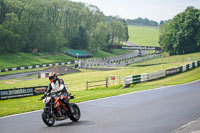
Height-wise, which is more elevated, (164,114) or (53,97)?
(53,97)

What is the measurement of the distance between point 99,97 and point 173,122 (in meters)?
9.12

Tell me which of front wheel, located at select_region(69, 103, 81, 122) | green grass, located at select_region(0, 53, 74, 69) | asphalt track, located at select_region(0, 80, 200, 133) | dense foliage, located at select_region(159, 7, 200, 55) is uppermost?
dense foliage, located at select_region(159, 7, 200, 55)

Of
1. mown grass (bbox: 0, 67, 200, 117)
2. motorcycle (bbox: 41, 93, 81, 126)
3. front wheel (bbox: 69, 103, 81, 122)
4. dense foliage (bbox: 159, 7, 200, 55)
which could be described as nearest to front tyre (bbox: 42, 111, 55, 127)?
motorcycle (bbox: 41, 93, 81, 126)

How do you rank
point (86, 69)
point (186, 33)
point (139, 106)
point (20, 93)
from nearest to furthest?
point (139, 106) < point (20, 93) < point (86, 69) < point (186, 33)

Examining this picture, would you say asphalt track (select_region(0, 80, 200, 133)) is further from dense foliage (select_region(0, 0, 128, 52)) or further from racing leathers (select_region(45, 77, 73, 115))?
dense foliage (select_region(0, 0, 128, 52))

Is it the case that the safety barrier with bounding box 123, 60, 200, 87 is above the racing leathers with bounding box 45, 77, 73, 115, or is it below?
below

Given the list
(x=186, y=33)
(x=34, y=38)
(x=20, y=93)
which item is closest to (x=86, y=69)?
(x=34, y=38)

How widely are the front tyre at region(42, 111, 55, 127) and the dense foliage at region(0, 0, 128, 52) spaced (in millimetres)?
76020

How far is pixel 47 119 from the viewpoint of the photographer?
11.9 meters

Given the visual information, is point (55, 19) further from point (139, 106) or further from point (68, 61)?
point (139, 106)

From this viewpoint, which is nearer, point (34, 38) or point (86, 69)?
point (86, 69)

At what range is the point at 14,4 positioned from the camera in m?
96.2

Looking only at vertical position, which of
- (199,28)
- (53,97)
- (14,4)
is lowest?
(53,97)

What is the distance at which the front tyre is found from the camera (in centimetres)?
1168
